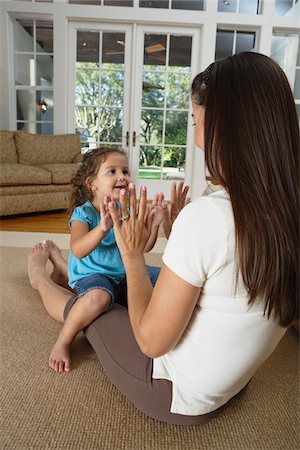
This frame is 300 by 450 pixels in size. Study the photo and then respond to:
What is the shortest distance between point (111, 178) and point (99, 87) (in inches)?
171

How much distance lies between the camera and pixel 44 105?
5.57m

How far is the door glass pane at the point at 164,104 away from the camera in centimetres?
530

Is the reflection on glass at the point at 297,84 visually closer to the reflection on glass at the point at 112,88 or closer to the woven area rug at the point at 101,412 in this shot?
the reflection on glass at the point at 112,88

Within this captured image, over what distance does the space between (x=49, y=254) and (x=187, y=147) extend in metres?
3.96

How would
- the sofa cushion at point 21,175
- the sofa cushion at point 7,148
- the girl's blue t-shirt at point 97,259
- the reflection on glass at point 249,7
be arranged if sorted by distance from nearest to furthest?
the girl's blue t-shirt at point 97,259
the sofa cushion at point 21,175
the sofa cushion at point 7,148
the reflection on glass at point 249,7

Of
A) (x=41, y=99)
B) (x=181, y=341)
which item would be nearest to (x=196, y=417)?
(x=181, y=341)

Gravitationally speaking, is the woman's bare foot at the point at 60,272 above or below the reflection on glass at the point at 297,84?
below

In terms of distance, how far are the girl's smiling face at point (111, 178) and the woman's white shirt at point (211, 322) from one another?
767 millimetres

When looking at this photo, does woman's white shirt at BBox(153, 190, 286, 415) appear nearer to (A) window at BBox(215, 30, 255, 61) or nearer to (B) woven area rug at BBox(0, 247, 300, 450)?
(B) woven area rug at BBox(0, 247, 300, 450)

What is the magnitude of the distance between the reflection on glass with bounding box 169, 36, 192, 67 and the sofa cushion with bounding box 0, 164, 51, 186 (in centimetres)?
258

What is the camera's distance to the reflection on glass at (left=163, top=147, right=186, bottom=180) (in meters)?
5.63

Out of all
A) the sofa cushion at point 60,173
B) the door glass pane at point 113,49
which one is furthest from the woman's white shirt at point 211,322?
the door glass pane at point 113,49

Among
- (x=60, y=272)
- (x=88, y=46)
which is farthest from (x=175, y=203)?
(x=88, y=46)

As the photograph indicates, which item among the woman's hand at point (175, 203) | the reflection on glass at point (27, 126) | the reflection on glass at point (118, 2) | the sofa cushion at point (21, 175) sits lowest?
the sofa cushion at point (21, 175)
